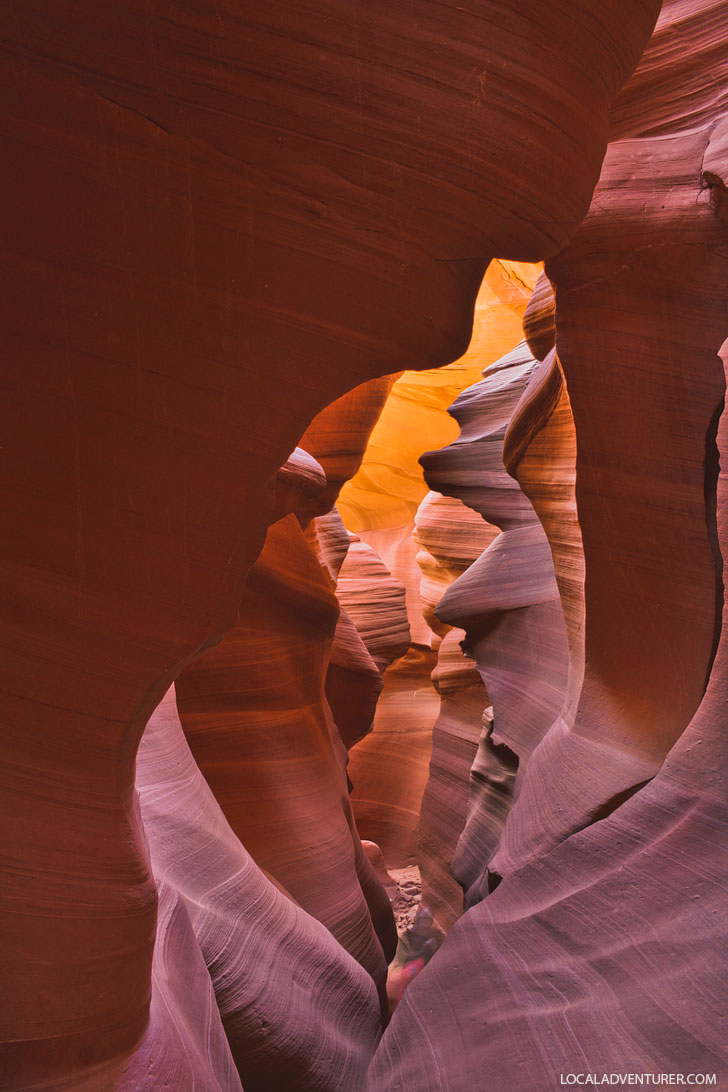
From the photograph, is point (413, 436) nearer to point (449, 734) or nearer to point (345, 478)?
point (345, 478)

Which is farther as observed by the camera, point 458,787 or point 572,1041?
point 458,787

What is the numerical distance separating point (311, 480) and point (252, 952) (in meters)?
1.80

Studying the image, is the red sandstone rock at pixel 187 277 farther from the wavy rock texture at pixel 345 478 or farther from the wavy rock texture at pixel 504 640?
the wavy rock texture at pixel 345 478

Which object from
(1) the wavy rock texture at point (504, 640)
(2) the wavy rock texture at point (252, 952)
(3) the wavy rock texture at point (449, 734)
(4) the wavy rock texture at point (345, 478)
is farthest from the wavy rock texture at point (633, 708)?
(4) the wavy rock texture at point (345, 478)

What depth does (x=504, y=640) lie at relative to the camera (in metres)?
4.52

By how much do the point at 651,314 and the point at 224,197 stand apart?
2.03m

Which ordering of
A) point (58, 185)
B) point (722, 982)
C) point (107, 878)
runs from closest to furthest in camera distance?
1. point (58, 185)
2. point (107, 878)
3. point (722, 982)

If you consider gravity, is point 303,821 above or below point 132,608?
below

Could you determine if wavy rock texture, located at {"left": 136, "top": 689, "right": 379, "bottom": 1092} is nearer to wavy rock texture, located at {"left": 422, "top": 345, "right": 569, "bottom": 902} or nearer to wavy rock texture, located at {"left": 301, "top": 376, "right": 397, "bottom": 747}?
wavy rock texture, located at {"left": 422, "top": 345, "right": 569, "bottom": 902}

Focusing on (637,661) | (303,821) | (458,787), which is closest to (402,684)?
(458,787)

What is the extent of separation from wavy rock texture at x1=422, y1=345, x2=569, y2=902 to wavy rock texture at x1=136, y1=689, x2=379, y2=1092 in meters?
1.11

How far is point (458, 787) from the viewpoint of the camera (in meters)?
5.69

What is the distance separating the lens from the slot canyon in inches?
45.5

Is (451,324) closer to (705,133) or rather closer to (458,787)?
(705,133)
